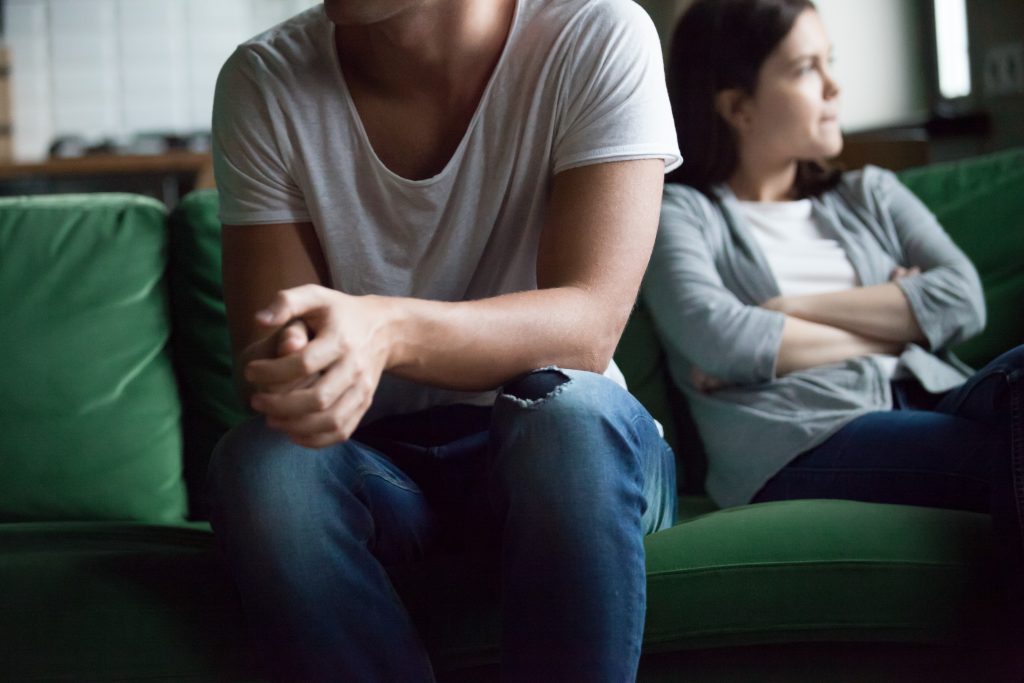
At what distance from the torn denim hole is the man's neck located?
377 millimetres

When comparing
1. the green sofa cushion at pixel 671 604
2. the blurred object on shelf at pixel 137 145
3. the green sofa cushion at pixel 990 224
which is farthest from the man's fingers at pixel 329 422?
the blurred object on shelf at pixel 137 145

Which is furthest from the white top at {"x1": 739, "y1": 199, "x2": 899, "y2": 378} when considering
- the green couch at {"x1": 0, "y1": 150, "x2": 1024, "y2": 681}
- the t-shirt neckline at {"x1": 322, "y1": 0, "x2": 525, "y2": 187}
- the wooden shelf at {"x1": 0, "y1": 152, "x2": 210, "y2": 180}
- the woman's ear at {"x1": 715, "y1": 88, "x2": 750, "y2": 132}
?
the wooden shelf at {"x1": 0, "y1": 152, "x2": 210, "y2": 180}

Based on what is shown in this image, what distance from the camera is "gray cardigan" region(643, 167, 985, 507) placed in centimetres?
152

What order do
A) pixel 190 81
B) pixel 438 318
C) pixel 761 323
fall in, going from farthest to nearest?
pixel 190 81 → pixel 761 323 → pixel 438 318

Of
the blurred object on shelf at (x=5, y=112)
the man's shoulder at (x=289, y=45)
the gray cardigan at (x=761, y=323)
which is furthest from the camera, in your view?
the blurred object on shelf at (x=5, y=112)

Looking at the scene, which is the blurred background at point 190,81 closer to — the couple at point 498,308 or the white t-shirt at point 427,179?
the couple at point 498,308

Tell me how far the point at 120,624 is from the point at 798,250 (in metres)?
1.07

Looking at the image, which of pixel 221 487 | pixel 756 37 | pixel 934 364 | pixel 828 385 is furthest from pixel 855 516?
pixel 756 37

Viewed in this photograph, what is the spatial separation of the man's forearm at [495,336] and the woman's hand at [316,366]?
54mm

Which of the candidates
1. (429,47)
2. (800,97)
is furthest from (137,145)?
(429,47)

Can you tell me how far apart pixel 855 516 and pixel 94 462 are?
3.30ft

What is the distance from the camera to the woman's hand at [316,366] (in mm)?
813

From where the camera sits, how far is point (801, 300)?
1593 mm

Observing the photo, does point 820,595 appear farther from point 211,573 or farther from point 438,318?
point 211,573
